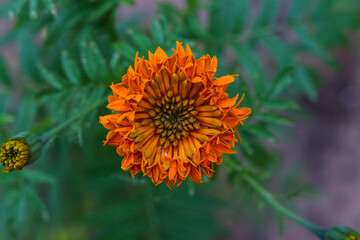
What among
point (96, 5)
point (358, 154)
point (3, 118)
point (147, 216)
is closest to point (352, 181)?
point (358, 154)

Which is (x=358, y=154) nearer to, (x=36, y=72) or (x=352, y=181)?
(x=352, y=181)

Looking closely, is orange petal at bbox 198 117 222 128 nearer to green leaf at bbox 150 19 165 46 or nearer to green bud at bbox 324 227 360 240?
green leaf at bbox 150 19 165 46

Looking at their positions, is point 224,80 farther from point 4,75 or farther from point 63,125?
point 4,75

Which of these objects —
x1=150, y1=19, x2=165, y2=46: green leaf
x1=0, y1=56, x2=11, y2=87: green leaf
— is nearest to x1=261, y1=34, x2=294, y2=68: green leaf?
x1=150, y1=19, x2=165, y2=46: green leaf

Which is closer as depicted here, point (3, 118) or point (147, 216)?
point (3, 118)

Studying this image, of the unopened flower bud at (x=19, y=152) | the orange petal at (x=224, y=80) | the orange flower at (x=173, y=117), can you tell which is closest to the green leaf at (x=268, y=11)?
the orange flower at (x=173, y=117)
